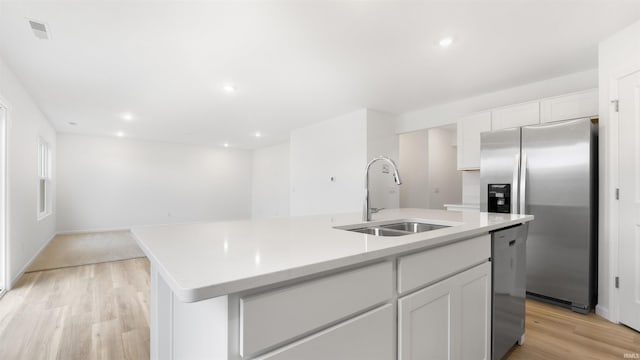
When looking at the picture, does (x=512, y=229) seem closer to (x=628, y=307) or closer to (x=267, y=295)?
(x=628, y=307)

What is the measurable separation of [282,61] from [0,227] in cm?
352

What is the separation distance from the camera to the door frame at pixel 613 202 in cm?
234

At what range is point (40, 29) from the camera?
2299mm

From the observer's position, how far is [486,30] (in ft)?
7.62

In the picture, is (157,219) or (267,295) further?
(157,219)

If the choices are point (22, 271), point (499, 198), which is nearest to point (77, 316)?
point (22, 271)

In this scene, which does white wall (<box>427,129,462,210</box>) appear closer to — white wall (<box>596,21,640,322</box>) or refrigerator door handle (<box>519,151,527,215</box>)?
refrigerator door handle (<box>519,151,527,215</box>)

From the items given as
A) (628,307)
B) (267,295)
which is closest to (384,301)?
(267,295)

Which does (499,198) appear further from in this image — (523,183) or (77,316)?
(77,316)

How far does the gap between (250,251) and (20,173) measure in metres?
4.34

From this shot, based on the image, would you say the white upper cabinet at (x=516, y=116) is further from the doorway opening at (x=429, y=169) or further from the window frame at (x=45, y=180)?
the window frame at (x=45, y=180)

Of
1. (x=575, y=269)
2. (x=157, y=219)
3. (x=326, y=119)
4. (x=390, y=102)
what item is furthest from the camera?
(x=157, y=219)

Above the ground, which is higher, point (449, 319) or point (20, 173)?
point (20, 173)

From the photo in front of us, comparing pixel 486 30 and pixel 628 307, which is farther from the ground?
pixel 486 30
